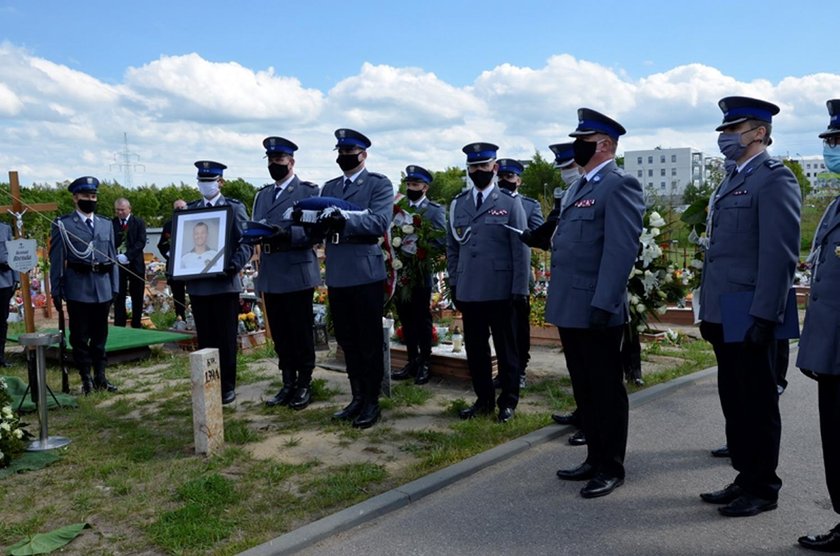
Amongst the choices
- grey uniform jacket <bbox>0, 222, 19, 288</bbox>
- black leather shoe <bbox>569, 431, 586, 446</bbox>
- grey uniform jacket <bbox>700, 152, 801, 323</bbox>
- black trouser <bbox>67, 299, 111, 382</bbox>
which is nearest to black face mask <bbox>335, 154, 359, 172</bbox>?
black leather shoe <bbox>569, 431, 586, 446</bbox>

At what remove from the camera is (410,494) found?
4.45 m

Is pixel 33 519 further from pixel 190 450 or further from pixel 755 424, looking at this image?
pixel 755 424

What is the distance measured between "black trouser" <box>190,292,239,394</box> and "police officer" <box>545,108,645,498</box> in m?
3.39

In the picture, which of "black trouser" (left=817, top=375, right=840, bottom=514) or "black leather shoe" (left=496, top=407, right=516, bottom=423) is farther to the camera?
"black leather shoe" (left=496, top=407, right=516, bottom=423)

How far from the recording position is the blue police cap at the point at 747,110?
4.03 m

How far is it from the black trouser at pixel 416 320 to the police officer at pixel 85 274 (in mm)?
3068

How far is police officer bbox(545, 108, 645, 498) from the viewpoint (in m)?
4.29

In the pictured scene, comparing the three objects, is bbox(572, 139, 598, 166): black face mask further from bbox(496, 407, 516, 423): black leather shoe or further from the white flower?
the white flower

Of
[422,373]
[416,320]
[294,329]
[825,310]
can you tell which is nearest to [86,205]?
[294,329]

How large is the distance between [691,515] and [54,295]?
6322mm

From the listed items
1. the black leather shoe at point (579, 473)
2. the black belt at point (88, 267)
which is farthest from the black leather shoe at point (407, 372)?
the black leather shoe at point (579, 473)

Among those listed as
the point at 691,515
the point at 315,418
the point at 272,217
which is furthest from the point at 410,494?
the point at 272,217

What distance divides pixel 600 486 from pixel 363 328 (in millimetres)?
2351

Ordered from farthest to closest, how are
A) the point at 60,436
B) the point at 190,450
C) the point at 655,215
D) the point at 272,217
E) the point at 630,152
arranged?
the point at 630,152 → the point at 655,215 → the point at 272,217 → the point at 60,436 → the point at 190,450
